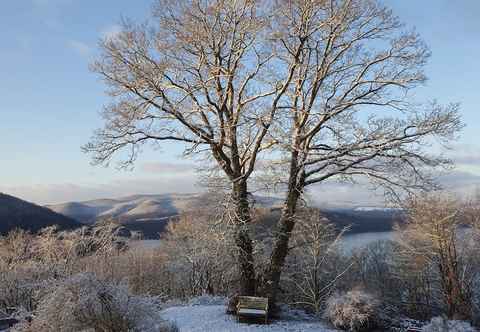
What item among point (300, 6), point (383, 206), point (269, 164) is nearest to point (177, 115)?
point (269, 164)

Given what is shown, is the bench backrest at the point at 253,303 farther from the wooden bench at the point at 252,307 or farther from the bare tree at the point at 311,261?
the bare tree at the point at 311,261

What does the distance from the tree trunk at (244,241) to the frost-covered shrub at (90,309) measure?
5.07 metres

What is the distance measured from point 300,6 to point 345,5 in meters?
1.25

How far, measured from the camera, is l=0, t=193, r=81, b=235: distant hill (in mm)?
64812

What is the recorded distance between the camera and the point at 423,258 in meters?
26.0

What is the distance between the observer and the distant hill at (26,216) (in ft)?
213

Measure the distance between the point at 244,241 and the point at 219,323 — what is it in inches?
92.0

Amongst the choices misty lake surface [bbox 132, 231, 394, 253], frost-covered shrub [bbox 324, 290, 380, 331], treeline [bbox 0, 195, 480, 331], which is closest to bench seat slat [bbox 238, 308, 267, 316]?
treeline [bbox 0, 195, 480, 331]

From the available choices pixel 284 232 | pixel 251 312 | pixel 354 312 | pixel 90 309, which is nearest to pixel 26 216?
pixel 284 232

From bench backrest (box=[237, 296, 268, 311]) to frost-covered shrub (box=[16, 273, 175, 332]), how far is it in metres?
4.79

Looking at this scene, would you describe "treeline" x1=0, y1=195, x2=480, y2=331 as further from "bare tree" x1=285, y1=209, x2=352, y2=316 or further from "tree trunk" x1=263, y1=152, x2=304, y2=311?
"tree trunk" x1=263, y1=152, x2=304, y2=311

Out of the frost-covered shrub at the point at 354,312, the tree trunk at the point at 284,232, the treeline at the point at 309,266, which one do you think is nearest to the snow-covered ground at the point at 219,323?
the frost-covered shrub at the point at 354,312

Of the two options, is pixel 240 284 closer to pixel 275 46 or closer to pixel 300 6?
pixel 275 46

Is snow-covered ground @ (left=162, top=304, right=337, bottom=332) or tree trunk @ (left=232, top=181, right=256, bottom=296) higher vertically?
tree trunk @ (left=232, top=181, right=256, bottom=296)
